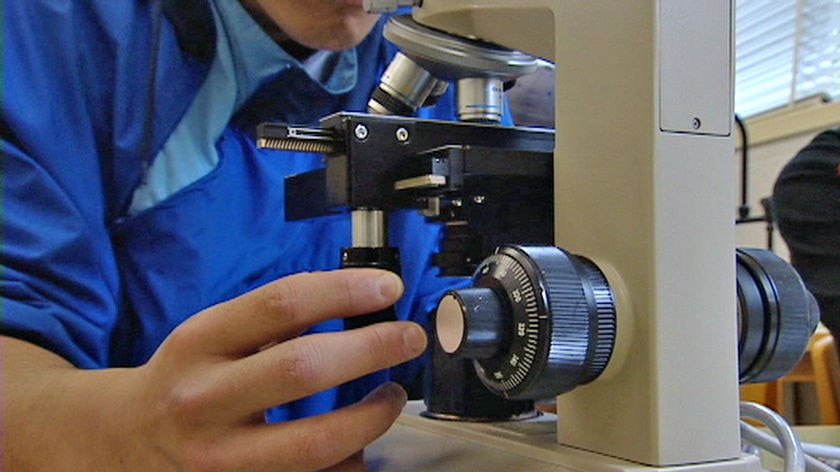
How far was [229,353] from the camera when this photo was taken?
1.53 ft

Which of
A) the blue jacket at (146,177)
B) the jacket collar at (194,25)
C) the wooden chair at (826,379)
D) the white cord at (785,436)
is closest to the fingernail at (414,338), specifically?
the white cord at (785,436)

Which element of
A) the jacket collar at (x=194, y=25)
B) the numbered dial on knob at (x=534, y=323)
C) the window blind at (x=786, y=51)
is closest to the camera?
the numbered dial on knob at (x=534, y=323)

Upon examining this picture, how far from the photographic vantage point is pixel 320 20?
35.3 inches

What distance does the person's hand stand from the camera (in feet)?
1.45

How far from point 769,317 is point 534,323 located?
0.56ft

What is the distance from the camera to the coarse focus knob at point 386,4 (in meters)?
0.59

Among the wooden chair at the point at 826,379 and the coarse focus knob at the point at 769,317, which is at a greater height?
the coarse focus knob at the point at 769,317

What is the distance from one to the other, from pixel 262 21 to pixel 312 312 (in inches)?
21.3

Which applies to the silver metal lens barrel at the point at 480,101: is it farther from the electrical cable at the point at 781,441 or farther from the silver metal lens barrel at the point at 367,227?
the electrical cable at the point at 781,441

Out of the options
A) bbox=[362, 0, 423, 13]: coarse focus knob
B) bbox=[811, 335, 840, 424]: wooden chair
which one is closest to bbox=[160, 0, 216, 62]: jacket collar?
bbox=[362, 0, 423, 13]: coarse focus knob

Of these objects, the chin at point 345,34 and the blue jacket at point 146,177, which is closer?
the blue jacket at point 146,177

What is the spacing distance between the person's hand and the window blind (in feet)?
6.08

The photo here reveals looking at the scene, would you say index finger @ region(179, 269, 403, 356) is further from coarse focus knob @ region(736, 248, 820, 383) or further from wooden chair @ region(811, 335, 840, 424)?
wooden chair @ region(811, 335, 840, 424)

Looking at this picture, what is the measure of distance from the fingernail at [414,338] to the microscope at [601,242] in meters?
0.01
